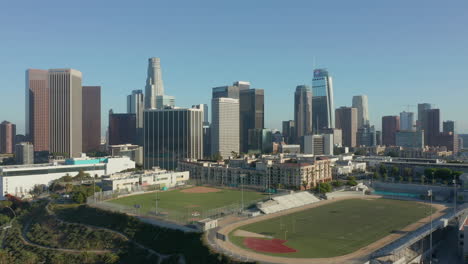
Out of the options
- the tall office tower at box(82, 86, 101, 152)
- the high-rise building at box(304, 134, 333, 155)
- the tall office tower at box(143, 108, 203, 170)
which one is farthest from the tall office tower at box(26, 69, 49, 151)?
the high-rise building at box(304, 134, 333, 155)

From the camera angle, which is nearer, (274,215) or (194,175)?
(274,215)

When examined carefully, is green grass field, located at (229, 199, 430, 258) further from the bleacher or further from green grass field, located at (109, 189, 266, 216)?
green grass field, located at (109, 189, 266, 216)

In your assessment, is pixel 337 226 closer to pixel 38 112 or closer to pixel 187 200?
pixel 187 200

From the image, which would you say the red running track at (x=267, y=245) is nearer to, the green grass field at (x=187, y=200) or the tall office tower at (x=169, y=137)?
the green grass field at (x=187, y=200)

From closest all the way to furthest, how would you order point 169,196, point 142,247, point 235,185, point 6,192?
1. point 142,247
2. point 169,196
3. point 235,185
4. point 6,192

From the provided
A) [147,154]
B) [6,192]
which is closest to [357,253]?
[6,192]

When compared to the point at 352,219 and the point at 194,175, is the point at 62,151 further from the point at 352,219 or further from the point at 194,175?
the point at 352,219
